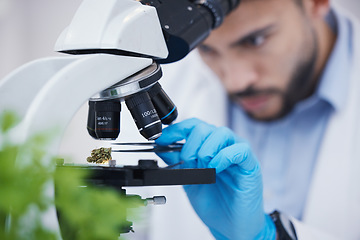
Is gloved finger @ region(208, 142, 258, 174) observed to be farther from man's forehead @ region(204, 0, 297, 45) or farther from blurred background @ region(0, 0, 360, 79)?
blurred background @ region(0, 0, 360, 79)

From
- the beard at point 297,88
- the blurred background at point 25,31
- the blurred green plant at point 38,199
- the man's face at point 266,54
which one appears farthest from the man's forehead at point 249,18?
the blurred green plant at point 38,199

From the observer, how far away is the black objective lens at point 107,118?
76cm

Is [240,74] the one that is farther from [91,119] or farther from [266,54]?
[91,119]

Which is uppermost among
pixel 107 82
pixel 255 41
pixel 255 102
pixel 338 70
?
pixel 107 82

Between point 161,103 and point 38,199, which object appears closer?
point 38,199

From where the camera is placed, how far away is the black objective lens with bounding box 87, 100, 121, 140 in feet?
2.50

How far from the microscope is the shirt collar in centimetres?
93

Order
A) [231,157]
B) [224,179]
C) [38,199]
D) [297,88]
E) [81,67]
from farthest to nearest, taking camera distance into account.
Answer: [297,88], [224,179], [231,157], [81,67], [38,199]

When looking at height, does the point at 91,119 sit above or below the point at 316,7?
below

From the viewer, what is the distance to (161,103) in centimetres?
82

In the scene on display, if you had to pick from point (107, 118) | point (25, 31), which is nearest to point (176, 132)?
point (107, 118)

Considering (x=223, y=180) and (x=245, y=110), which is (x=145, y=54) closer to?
(x=223, y=180)

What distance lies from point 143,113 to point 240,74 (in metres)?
0.93

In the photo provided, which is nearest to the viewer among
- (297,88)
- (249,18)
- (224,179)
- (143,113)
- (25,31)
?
(143,113)
